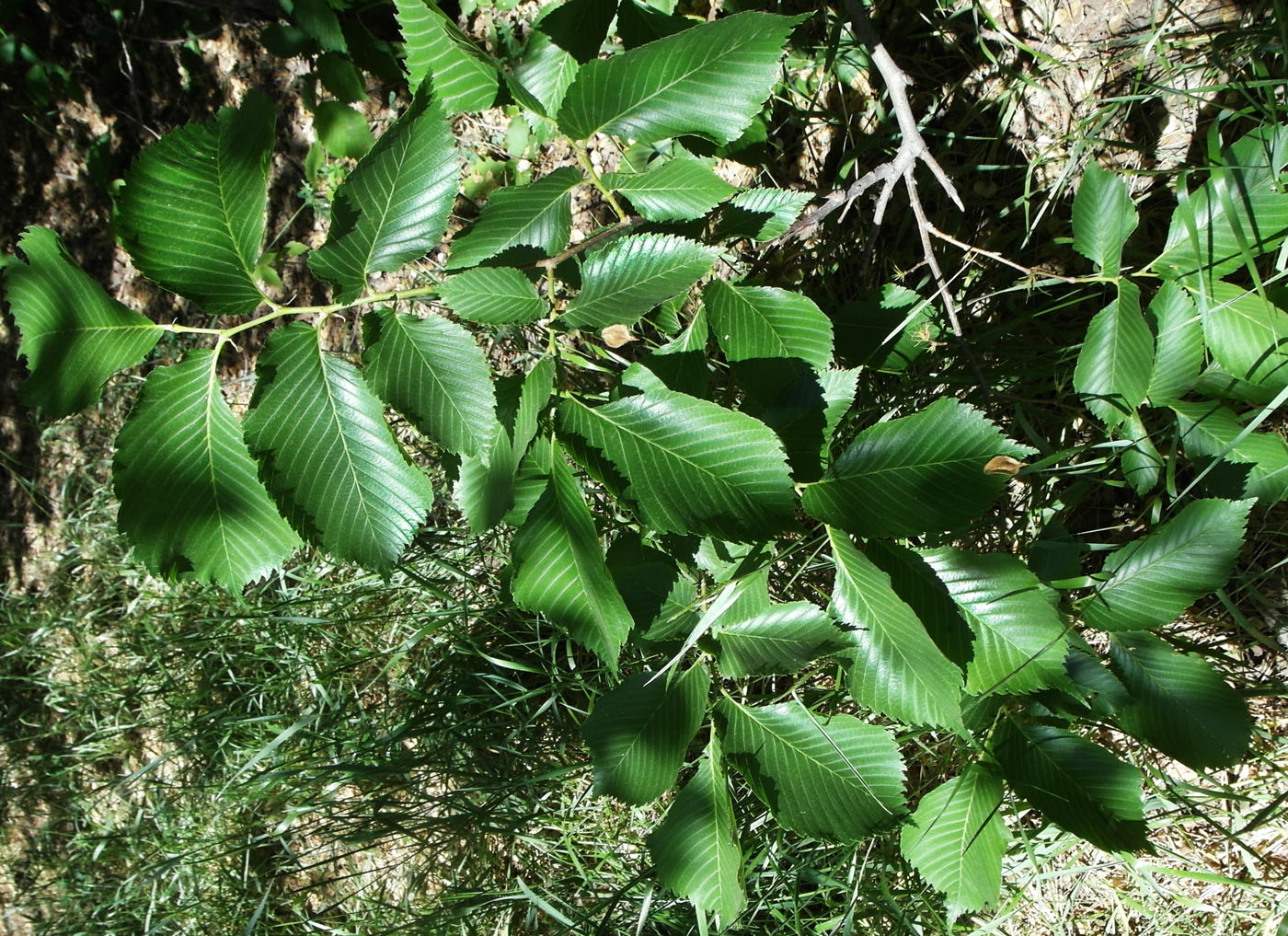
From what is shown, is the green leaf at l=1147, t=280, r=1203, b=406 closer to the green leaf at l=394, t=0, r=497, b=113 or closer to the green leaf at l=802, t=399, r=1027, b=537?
the green leaf at l=802, t=399, r=1027, b=537

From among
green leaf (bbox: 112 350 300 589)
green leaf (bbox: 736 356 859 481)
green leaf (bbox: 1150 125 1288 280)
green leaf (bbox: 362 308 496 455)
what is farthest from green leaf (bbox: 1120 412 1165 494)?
green leaf (bbox: 112 350 300 589)

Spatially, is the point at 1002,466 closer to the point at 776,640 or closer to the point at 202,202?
the point at 776,640

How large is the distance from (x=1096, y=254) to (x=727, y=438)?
0.82m

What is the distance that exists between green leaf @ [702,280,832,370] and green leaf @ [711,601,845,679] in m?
0.33

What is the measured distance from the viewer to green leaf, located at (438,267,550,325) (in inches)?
37.8

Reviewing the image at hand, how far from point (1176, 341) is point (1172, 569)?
350 millimetres

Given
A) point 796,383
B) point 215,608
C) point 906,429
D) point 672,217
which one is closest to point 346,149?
point 215,608

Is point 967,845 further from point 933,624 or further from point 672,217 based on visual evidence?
point 672,217

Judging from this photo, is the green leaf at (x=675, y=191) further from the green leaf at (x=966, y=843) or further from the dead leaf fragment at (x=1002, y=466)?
the green leaf at (x=966, y=843)

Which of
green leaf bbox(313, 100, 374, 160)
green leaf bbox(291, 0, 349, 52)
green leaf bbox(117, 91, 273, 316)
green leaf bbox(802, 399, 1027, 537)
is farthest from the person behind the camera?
green leaf bbox(313, 100, 374, 160)

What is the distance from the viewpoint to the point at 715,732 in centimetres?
122

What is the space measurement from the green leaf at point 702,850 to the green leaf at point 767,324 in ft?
1.84

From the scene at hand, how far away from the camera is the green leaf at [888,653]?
1.01 metres

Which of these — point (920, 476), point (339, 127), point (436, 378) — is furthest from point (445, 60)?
point (339, 127)
